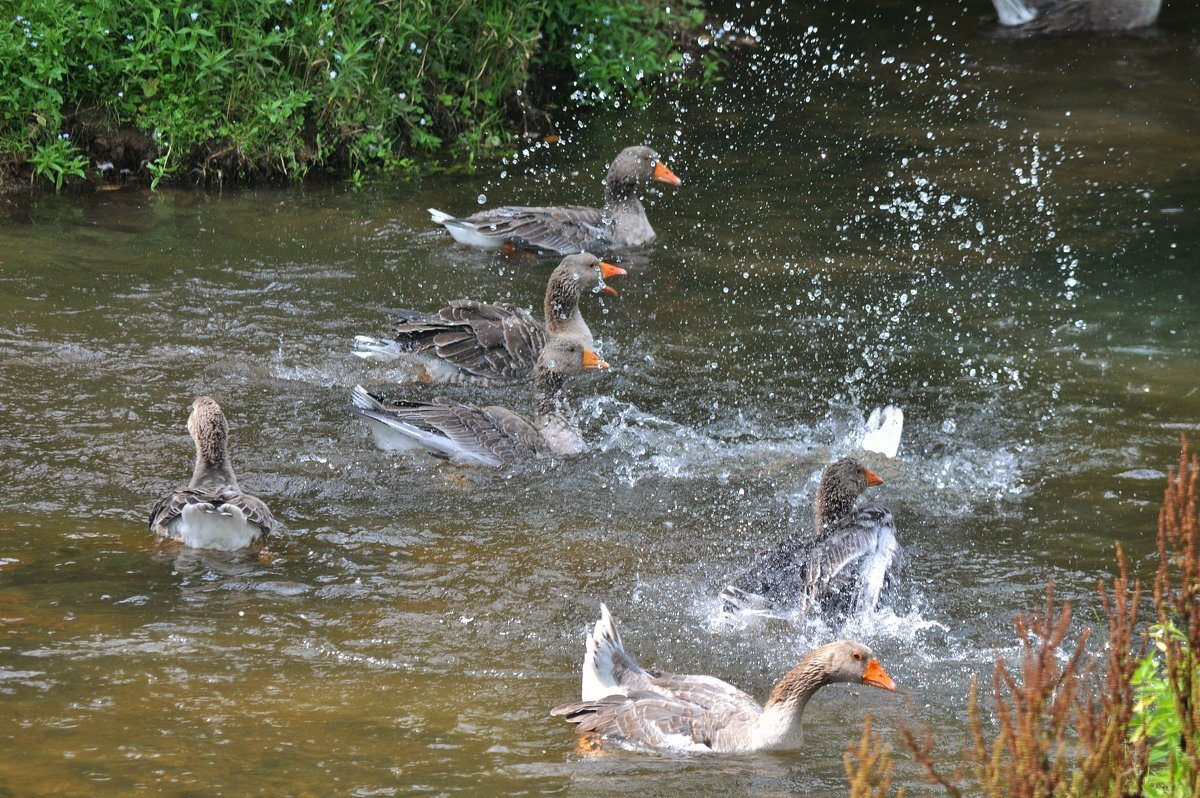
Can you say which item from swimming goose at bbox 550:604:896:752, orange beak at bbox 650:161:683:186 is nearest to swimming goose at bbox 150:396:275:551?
swimming goose at bbox 550:604:896:752

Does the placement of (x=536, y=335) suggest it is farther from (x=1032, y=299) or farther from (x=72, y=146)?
(x=72, y=146)

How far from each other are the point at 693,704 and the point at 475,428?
3.21m

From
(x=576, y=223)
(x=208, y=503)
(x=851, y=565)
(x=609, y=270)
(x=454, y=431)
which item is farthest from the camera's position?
(x=576, y=223)

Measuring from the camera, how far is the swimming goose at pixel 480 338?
934 centimetres

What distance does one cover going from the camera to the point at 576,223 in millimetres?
11578

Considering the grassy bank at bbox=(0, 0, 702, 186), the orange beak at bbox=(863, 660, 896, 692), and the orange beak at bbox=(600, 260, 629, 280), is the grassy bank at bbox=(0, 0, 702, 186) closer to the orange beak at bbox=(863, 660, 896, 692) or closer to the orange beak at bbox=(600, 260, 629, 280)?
the orange beak at bbox=(600, 260, 629, 280)

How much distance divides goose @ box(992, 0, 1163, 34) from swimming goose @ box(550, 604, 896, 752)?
14564 mm

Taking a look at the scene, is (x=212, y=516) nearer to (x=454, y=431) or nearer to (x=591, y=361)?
(x=454, y=431)

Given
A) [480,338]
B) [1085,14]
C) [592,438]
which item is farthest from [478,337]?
→ [1085,14]

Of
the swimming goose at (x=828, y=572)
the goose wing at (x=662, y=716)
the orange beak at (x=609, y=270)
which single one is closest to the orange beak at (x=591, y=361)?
the orange beak at (x=609, y=270)

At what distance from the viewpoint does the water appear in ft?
17.7

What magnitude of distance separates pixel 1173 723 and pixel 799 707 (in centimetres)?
172

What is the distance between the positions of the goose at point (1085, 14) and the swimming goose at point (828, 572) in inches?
514

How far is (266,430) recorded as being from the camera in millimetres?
8336
